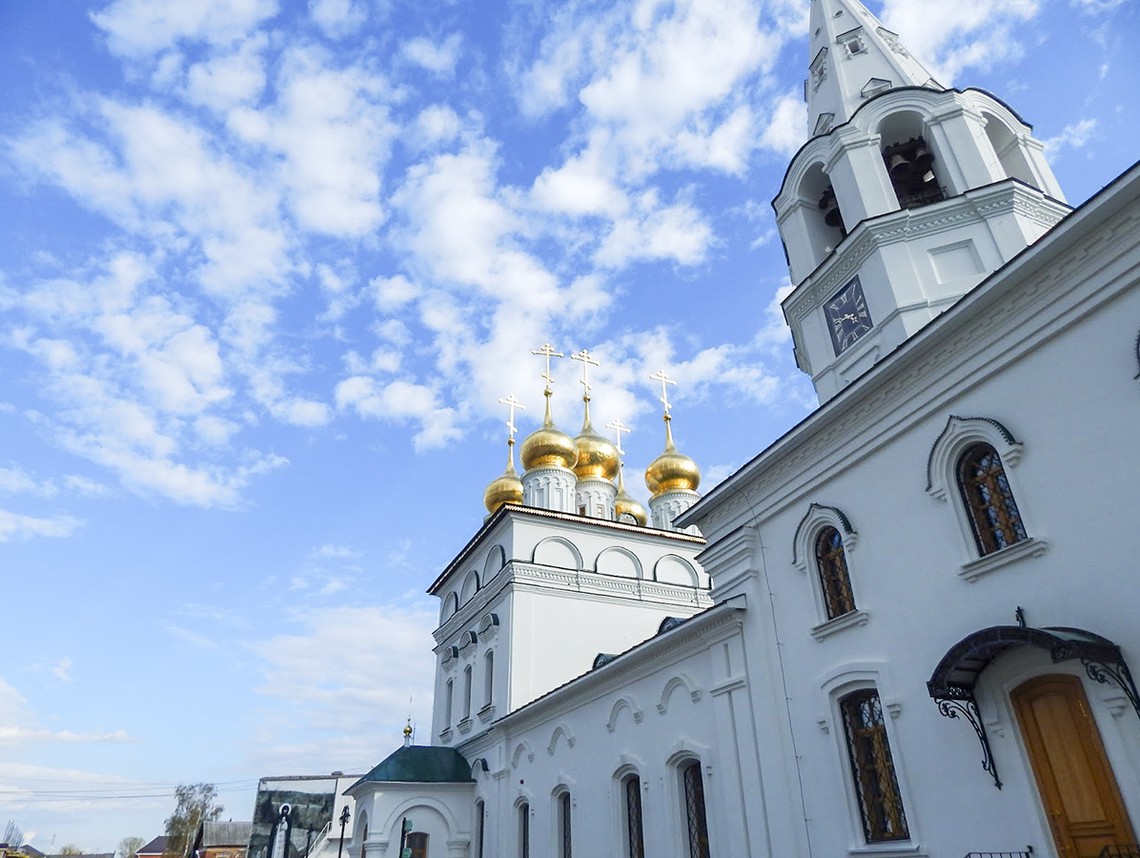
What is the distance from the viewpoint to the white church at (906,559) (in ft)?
20.8

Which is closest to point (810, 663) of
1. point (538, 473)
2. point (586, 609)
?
point (586, 609)

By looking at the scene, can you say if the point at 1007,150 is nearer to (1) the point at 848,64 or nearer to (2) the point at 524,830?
(1) the point at 848,64

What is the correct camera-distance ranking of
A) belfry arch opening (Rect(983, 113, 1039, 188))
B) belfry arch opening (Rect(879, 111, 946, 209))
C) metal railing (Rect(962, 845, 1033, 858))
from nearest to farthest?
metal railing (Rect(962, 845, 1033, 858)), belfry arch opening (Rect(983, 113, 1039, 188)), belfry arch opening (Rect(879, 111, 946, 209))

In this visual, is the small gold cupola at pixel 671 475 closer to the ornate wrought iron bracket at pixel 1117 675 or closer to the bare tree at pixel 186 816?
the ornate wrought iron bracket at pixel 1117 675

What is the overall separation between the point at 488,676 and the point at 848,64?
1633 cm

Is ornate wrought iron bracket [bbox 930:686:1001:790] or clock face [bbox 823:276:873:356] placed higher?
clock face [bbox 823:276:873:356]

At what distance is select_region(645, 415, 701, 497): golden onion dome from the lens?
89.0ft

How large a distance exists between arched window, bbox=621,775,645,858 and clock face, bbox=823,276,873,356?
7554mm

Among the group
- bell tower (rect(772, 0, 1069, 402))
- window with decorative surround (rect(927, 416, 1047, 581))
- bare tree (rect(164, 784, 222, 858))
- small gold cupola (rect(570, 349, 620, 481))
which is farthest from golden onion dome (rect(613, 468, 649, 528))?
bare tree (rect(164, 784, 222, 858))

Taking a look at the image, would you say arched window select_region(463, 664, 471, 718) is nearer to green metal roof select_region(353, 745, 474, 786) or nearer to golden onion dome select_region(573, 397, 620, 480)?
green metal roof select_region(353, 745, 474, 786)

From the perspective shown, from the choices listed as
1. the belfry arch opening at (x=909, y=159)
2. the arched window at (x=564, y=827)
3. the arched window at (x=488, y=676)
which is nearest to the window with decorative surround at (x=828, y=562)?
the belfry arch opening at (x=909, y=159)

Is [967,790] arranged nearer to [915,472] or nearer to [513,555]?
[915,472]

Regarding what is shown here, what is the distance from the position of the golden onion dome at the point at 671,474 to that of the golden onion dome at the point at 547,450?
3187mm

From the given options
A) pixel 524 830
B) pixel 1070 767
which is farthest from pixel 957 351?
pixel 524 830
